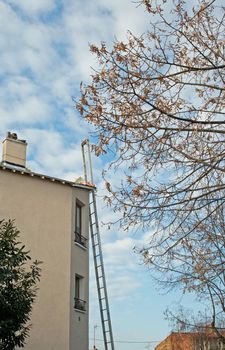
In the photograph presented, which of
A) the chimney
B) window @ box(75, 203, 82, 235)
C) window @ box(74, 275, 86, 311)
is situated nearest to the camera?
the chimney

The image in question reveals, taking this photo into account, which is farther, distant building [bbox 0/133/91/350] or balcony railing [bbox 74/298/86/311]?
balcony railing [bbox 74/298/86/311]

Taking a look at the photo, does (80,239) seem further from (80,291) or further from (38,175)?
(38,175)

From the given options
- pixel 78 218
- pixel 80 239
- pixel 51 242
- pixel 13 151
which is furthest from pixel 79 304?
pixel 13 151

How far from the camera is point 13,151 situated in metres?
23.7

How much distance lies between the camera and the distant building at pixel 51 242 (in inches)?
860

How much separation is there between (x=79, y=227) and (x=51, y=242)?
2259 mm

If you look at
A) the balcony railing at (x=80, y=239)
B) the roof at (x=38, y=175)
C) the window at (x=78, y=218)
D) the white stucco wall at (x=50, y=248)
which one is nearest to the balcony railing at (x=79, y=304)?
the white stucco wall at (x=50, y=248)

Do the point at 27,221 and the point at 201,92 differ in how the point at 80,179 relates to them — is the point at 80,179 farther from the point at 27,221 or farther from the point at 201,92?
the point at 201,92

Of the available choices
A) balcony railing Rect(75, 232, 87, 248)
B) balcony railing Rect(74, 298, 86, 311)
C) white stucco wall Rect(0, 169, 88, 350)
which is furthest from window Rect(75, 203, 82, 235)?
balcony railing Rect(74, 298, 86, 311)

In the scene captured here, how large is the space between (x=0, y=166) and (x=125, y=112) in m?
12.4

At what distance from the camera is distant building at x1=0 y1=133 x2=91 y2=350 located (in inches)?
860

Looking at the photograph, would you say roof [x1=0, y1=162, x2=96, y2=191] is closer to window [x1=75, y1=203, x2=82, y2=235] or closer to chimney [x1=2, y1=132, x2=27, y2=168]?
chimney [x1=2, y1=132, x2=27, y2=168]

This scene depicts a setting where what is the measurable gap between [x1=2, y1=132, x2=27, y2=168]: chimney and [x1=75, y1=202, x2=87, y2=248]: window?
299 cm

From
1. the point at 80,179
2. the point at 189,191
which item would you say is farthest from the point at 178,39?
the point at 80,179
